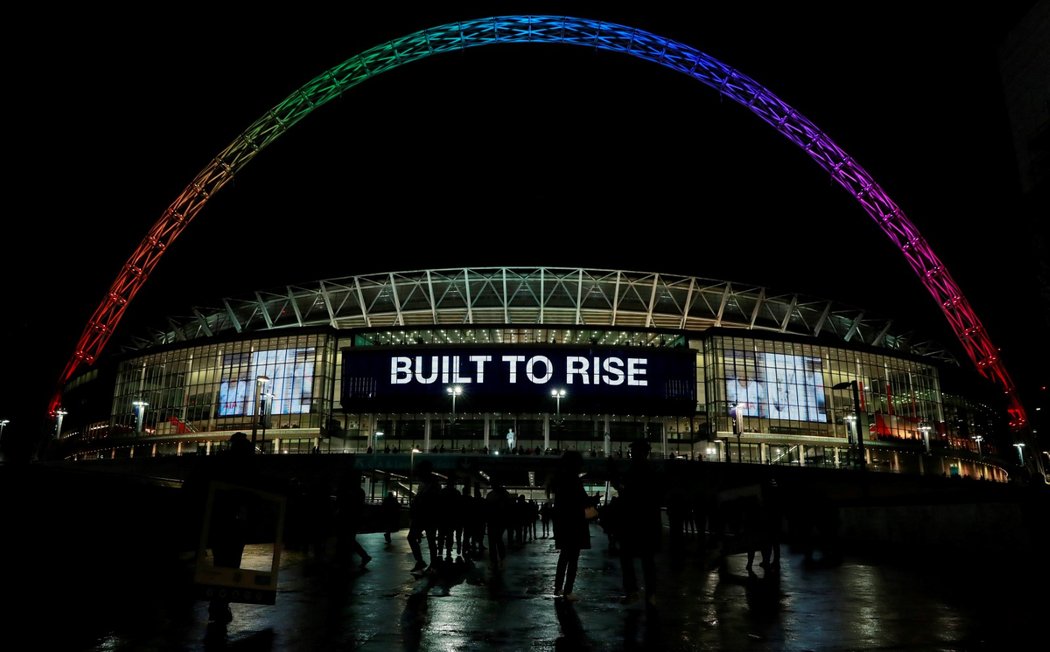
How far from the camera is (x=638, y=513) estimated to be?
28.9ft

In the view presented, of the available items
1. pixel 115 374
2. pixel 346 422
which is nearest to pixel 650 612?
pixel 346 422

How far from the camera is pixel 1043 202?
A: 97.6 feet

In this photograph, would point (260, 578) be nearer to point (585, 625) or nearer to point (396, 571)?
point (585, 625)

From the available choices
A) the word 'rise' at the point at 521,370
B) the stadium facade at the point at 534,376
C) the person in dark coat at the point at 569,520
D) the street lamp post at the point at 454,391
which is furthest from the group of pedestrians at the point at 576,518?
the word 'rise' at the point at 521,370

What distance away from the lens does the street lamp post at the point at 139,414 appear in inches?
2847

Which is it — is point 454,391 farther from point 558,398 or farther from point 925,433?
point 925,433

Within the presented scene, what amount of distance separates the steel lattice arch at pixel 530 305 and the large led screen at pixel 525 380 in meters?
Result: 7.40

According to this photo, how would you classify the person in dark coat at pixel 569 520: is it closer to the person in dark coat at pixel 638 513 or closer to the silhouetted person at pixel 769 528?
the person in dark coat at pixel 638 513

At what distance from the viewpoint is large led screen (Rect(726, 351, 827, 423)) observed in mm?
71750

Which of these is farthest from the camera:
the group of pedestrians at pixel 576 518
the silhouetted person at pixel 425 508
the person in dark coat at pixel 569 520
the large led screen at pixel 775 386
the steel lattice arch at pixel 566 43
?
the large led screen at pixel 775 386

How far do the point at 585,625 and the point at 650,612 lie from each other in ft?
3.74

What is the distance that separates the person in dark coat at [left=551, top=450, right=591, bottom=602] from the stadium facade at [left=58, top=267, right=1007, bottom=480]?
53.0m

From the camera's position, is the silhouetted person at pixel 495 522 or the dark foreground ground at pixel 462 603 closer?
the dark foreground ground at pixel 462 603

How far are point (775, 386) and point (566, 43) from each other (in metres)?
44.0
